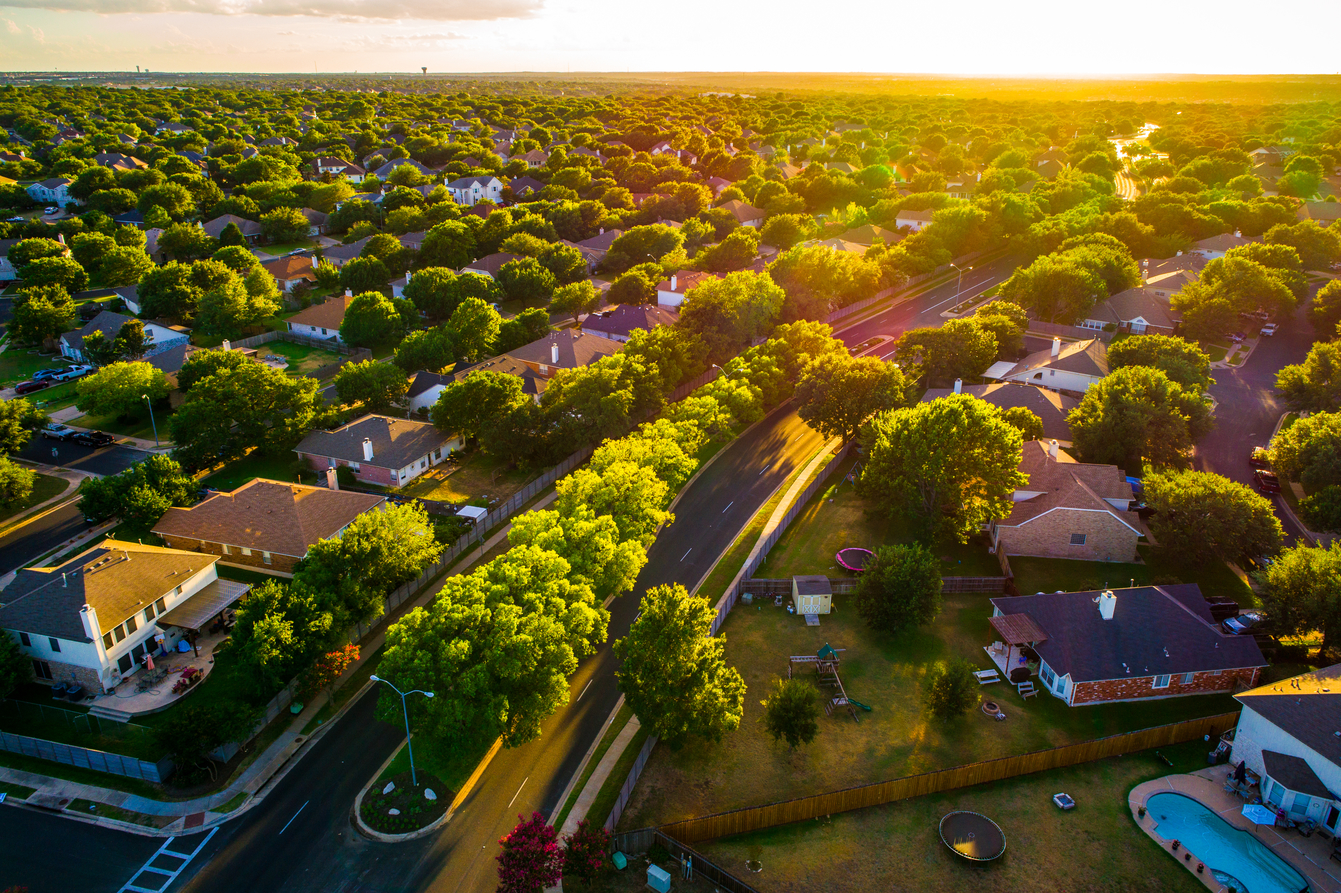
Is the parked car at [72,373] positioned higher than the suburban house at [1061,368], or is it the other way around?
the suburban house at [1061,368]

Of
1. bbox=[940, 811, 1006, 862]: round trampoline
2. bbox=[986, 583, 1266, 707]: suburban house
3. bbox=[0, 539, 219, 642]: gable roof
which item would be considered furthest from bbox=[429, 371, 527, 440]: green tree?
bbox=[940, 811, 1006, 862]: round trampoline

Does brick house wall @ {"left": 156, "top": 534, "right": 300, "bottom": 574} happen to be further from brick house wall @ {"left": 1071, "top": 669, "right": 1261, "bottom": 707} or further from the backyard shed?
brick house wall @ {"left": 1071, "top": 669, "right": 1261, "bottom": 707}

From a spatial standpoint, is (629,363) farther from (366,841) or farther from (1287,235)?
(1287,235)

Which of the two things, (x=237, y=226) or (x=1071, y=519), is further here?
(x=237, y=226)

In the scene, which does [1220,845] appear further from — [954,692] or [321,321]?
[321,321]

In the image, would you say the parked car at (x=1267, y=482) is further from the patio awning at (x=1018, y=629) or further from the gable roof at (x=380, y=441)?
the gable roof at (x=380, y=441)

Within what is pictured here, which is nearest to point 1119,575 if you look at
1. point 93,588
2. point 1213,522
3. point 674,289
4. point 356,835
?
point 1213,522

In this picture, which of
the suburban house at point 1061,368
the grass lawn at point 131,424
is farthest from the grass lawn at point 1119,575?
the grass lawn at point 131,424

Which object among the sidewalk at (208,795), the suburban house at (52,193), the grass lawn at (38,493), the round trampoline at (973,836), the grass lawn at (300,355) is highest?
the suburban house at (52,193)
